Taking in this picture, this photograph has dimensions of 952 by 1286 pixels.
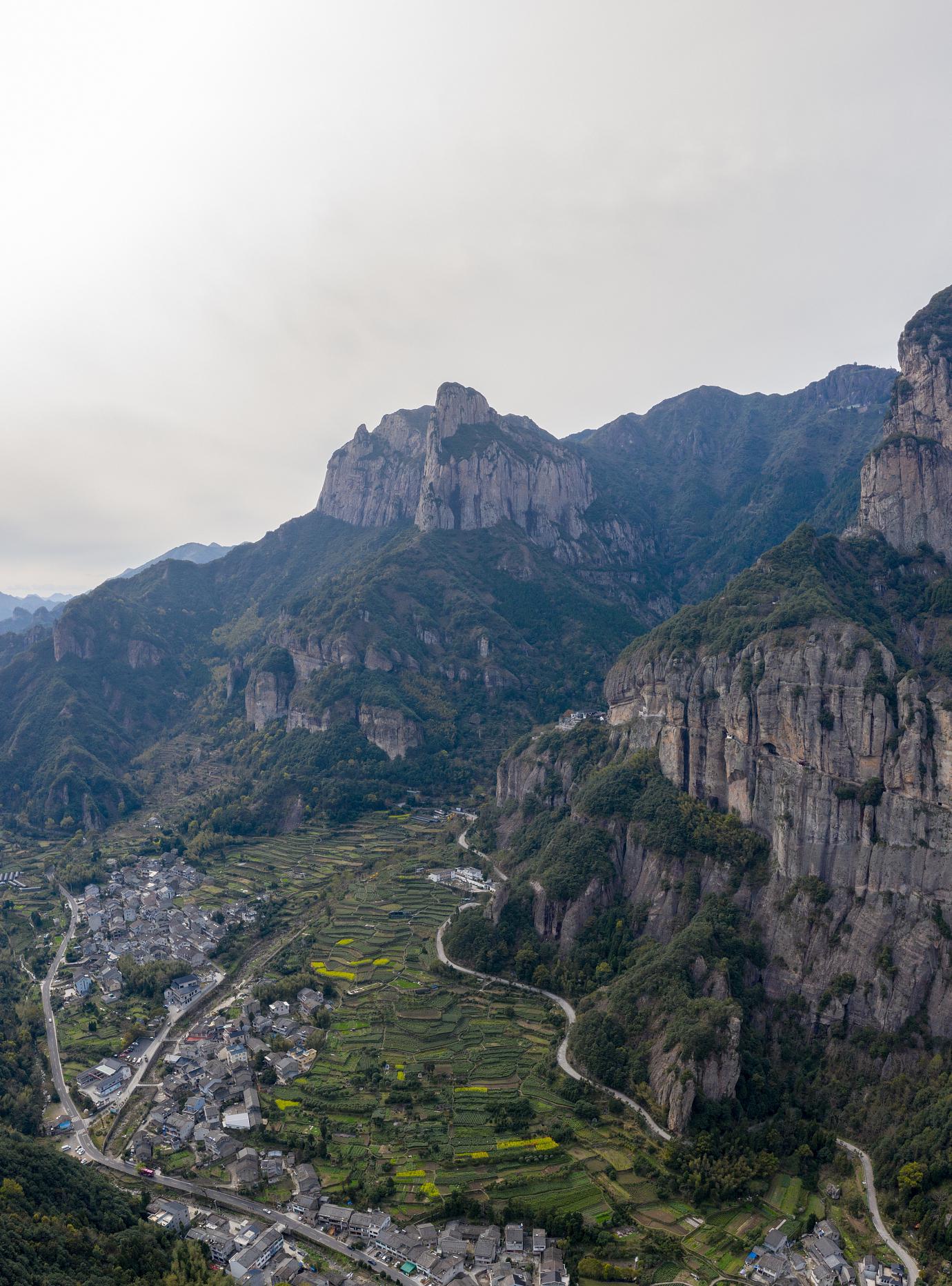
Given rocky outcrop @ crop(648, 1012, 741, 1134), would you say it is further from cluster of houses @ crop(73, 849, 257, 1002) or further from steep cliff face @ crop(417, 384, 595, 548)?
steep cliff face @ crop(417, 384, 595, 548)

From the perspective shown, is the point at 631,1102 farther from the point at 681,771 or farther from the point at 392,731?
the point at 392,731

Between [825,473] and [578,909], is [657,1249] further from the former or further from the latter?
[825,473]

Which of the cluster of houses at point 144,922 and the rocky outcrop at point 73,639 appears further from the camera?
the rocky outcrop at point 73,639

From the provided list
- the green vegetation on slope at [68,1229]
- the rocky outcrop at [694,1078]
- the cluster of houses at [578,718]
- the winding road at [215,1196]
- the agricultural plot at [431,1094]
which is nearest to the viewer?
the green vegetation on slope at [68,1229]

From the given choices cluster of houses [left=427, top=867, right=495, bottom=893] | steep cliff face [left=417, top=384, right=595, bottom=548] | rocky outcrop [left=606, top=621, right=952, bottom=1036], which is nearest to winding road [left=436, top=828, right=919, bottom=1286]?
cluster of houses [left=427, top=867, right=495, bottom=893]

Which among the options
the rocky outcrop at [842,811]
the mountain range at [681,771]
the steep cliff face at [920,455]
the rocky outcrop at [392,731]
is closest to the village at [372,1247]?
the mountain range at [681,771]

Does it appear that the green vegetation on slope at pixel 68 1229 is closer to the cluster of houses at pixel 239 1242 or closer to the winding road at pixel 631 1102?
the cluster of houses at pixel 239 1242

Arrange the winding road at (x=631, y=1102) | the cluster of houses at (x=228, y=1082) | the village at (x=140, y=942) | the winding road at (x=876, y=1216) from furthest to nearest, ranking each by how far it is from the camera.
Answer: the village at (x=140, y=942)
the cluster of houses at (x=228, y=1082)
the winding road at (x=631, y=1102)
the winding road at (x=876, y=1216)

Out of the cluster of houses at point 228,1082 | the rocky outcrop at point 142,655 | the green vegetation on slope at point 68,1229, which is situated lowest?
the cluster of houses at point 228,1082
